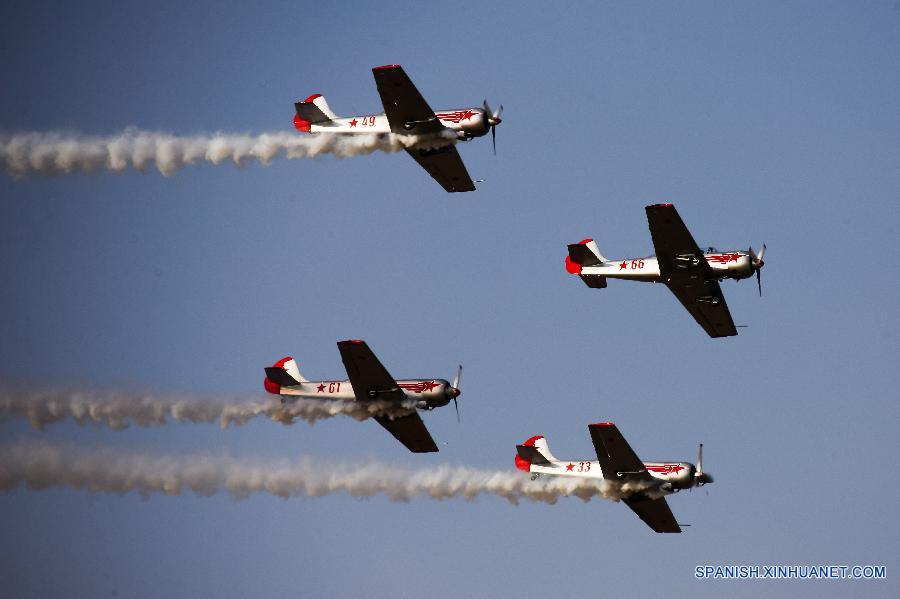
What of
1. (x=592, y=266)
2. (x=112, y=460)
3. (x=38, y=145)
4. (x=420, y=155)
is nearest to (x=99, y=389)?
(x=112, y=460)

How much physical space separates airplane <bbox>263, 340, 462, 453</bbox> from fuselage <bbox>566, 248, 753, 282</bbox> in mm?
6917

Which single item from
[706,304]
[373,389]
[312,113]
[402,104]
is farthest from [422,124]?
[706,304]

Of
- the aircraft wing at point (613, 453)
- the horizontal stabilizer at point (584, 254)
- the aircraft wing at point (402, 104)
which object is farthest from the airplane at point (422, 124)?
the aircraft wing at point (613, 453)

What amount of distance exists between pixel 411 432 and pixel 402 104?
11.0 m

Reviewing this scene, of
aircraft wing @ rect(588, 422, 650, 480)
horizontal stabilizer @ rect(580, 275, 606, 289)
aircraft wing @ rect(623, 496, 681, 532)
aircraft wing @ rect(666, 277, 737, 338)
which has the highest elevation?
horizontal stabilizer @ rect(580, 275, 606, 289)

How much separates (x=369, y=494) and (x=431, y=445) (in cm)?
287

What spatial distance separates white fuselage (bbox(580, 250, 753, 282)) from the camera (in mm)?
63750

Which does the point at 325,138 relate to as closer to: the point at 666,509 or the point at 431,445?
Answer: the point at 431,445

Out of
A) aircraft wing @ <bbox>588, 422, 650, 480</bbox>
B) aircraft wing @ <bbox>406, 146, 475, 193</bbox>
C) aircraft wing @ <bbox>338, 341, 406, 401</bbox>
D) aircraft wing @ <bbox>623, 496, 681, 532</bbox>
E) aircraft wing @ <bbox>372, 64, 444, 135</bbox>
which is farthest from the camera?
aircraft wing @ <bbox>623, 496, 681, 532</bbox>

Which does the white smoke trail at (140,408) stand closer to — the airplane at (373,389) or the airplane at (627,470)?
the airplane at (373,389)

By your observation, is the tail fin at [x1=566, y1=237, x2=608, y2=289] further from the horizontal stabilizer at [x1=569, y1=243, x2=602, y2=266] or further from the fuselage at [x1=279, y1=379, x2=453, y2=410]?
the fuselage at [x1=279, y1=379, x2=453, y2=410]

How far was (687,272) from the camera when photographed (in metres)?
63.9

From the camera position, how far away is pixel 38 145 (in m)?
65.8

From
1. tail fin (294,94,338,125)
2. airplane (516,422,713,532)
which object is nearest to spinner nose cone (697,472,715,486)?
airplane (516,422,713,532)
